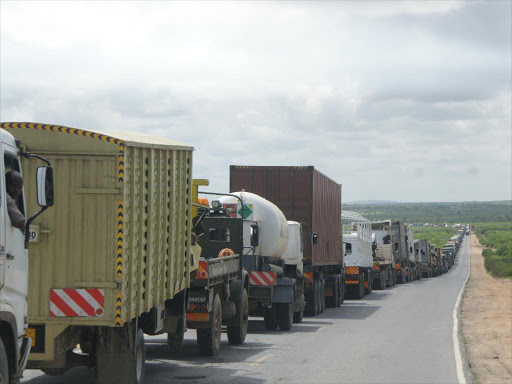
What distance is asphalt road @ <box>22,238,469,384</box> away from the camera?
41.9 feet

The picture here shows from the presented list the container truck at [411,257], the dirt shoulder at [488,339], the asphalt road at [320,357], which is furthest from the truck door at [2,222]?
the container truck at [411,257]

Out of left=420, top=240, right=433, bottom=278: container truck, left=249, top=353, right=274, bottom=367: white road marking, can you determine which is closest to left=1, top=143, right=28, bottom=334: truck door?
left=249, top=353, right=274, bottom=367: white road marking

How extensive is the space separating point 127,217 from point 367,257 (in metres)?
31.8

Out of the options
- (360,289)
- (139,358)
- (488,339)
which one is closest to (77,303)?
(139,358)

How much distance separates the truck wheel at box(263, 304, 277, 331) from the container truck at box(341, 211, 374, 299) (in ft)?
51.4

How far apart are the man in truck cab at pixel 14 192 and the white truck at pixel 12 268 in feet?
0.18

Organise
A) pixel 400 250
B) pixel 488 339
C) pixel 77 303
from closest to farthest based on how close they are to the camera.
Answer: pixel 77 303 → pixel 488 339 → pixel 400 250

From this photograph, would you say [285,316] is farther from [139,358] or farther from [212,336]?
[139,358]

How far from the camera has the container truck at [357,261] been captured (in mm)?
37031

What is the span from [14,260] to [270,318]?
13957 millimetres

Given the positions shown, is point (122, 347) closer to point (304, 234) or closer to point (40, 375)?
point (40, 375)

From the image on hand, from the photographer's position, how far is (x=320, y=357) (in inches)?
604

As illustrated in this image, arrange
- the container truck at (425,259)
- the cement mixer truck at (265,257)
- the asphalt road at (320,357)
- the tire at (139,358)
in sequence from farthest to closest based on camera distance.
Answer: the container truck at (425,259), the cement mixer truck at (265,257), the asphalt road at (320,357), the tire at (139,358)

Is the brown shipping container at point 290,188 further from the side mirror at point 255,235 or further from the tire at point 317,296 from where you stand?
the side mirror at point 255,235
